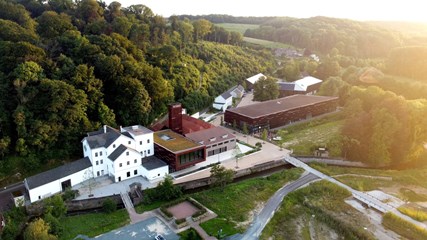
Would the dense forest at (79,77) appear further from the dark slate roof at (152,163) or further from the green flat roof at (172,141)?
the dark slate roof at (152,163)

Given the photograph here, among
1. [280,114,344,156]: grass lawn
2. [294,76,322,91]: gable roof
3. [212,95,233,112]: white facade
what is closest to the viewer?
[280,114,344,156]: grass lawn

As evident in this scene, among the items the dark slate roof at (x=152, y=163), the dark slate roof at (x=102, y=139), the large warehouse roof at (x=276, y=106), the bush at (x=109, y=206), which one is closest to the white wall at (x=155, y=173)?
the dark slate roof at (x=152, y=163)

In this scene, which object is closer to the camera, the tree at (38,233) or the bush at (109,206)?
the tree at (38,233)

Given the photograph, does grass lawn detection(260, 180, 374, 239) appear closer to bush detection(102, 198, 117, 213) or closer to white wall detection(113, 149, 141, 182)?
bush detection(102, 198, 117, 213)

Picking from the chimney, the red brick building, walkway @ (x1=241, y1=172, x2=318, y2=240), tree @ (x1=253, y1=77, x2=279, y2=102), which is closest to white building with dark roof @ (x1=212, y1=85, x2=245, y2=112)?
tree @ (x1=253, y1=77, x2=279, y2=102)

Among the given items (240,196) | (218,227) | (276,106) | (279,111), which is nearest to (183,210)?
(218,227)

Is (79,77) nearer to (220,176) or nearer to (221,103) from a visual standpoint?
(220,176)

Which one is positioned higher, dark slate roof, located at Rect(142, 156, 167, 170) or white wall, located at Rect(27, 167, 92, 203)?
dark slate roof, located at Rect(142, 156, 167, 170)
